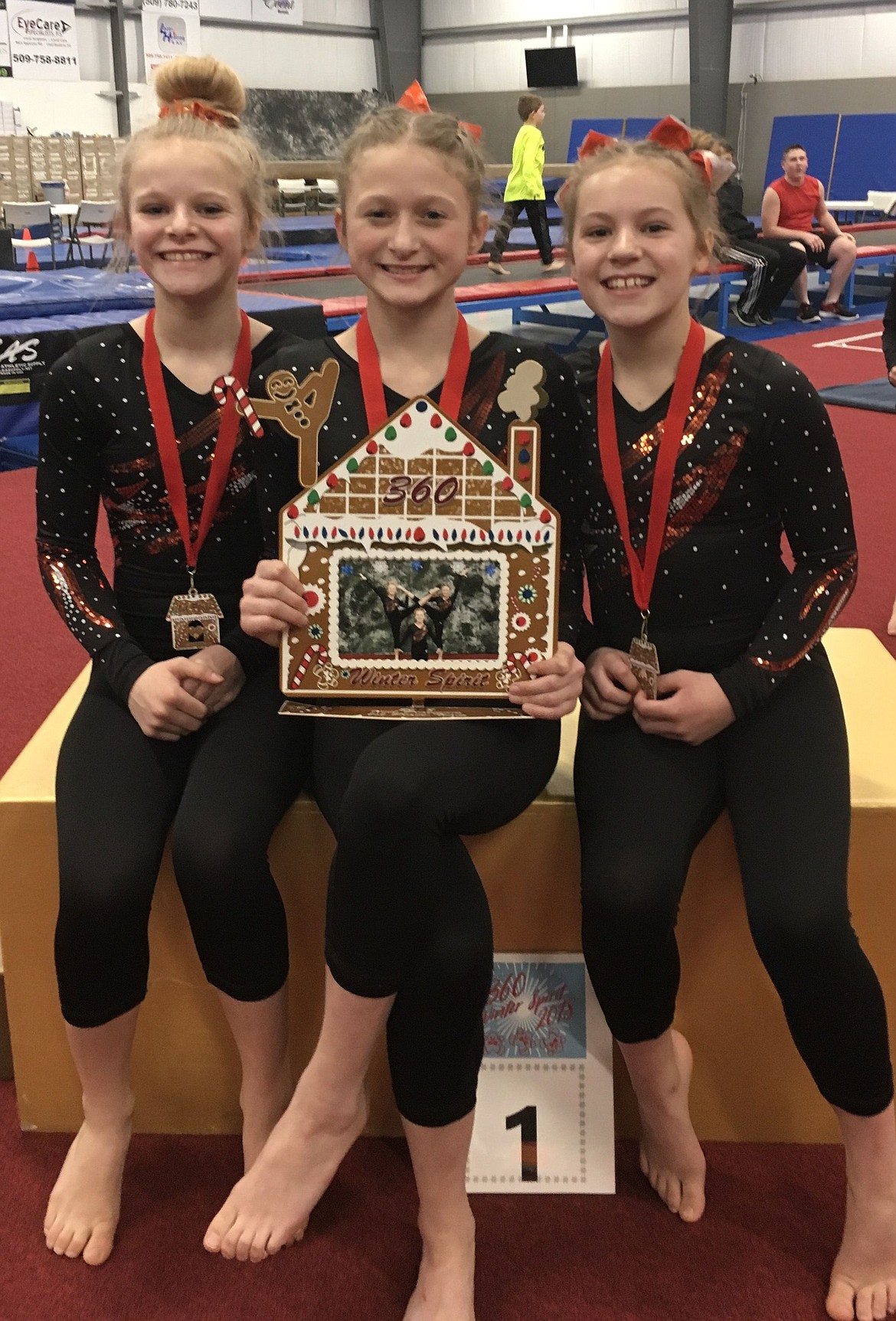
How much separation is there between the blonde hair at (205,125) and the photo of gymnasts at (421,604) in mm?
539

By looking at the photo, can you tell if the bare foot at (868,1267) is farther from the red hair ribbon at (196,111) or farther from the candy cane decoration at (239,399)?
the red hair ribbon at (196,111)

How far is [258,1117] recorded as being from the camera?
4.39 feet

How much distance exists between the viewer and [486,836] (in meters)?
1.36

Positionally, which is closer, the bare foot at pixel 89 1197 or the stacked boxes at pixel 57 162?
the bare foot at pixel 89 1197

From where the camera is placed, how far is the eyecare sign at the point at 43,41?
12.0 m

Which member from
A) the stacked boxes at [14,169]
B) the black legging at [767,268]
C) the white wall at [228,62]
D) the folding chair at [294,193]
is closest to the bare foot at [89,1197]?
the black legging at [767,268]

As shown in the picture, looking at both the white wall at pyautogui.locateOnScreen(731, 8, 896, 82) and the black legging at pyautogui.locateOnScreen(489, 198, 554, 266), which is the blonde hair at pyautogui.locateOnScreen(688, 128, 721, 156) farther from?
the white wall at pyautogui.locateOnScreen(731, 8, 896, 82)

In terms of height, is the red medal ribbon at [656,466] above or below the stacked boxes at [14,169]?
below

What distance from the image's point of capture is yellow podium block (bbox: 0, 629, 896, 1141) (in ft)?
4.49

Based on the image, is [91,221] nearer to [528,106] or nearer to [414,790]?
[528,106]

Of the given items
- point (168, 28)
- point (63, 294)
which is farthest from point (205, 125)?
point (168, 28)

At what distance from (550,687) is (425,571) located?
7.2 inches

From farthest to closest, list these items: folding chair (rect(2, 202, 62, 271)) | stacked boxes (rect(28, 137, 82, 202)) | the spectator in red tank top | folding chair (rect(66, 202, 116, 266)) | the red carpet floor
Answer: stacked boxes (rect(28, 137, 82, 202))
folding chair (rect(2, 202, 62, 271))
folding chair (rect(66, 202, 116, 266))
the spectator in red tank top
the red carpet floor

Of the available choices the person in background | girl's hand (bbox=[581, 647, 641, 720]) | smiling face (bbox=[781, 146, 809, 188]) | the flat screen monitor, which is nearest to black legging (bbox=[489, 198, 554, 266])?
the person in background
